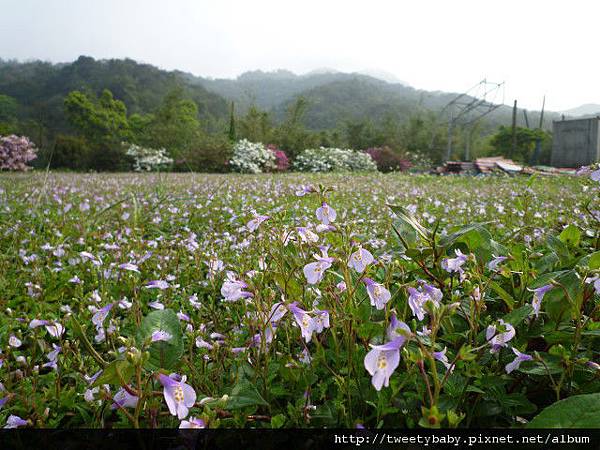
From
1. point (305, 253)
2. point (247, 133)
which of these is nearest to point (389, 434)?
point (305, 253)

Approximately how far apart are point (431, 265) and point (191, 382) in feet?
3.57

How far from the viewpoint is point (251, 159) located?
836 inches

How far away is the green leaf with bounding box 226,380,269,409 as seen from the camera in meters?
1.24

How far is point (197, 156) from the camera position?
2123cm

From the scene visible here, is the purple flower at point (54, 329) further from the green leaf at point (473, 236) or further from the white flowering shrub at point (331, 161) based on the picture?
the white flowering shrub at point (331, 161)

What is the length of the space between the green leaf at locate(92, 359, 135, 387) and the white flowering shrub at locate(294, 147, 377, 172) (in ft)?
66.4

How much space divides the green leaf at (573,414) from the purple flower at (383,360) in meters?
0.45

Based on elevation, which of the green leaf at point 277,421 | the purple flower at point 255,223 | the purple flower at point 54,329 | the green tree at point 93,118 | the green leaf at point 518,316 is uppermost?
the green tree at point 93,118

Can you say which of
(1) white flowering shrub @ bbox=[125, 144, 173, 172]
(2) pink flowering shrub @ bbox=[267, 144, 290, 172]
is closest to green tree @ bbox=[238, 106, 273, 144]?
(2) pink flowering shrub @ bbox=[267, 144, 290, 172]

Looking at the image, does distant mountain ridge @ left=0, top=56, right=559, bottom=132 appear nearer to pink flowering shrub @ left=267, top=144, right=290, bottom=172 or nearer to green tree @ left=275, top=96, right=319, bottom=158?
green tree @ left=275, top=96, right=319, bottom=158

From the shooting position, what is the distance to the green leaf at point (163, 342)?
52.4 inches

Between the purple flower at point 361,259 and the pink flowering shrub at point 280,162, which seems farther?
the pink flowering shrub at point 280,162

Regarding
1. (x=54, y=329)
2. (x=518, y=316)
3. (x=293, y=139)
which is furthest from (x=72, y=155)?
(x=518, y=316)

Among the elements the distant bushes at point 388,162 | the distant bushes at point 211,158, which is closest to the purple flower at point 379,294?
the distant bushes at point 211,158
